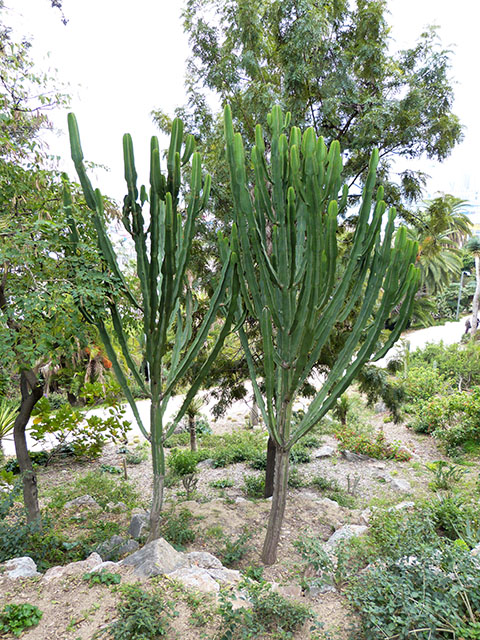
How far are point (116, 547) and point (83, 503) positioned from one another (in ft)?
5.09

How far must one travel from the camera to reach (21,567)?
2711 millimetres

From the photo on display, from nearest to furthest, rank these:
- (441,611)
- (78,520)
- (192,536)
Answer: (441,611)
(192,536)
(78,520)

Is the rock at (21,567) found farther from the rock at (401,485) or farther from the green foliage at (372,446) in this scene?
the green foliage at (372,446)

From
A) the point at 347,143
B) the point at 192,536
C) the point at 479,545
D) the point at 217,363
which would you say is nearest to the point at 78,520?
the point at 192,536

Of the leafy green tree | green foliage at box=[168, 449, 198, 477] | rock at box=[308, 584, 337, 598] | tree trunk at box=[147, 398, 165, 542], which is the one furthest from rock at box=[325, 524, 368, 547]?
the leafy green tree

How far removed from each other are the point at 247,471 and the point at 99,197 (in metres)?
4.72

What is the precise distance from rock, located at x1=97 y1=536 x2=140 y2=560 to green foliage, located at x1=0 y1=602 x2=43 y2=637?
88 cm

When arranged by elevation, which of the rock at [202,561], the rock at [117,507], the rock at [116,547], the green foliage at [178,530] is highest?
the rock at [202,561]

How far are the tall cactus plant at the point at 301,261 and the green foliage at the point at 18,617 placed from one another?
171cm

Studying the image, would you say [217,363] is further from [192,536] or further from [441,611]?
[441,611]

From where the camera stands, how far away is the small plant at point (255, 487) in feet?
16.5

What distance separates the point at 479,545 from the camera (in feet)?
9.38

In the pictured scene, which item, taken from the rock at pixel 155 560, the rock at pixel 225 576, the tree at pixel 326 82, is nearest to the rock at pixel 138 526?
the rock at pixel 155 560

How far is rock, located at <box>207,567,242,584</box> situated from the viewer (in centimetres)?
262
